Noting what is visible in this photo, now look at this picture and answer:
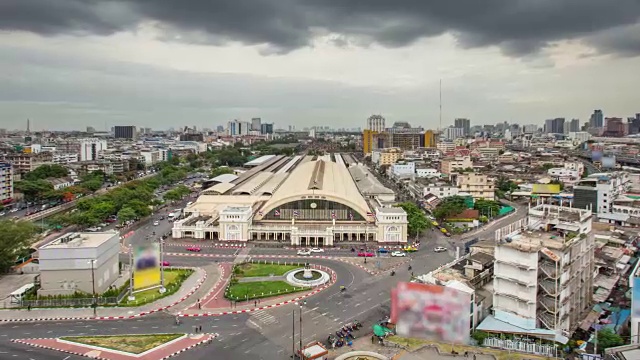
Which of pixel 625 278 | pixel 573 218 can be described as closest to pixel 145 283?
pixel 573 218

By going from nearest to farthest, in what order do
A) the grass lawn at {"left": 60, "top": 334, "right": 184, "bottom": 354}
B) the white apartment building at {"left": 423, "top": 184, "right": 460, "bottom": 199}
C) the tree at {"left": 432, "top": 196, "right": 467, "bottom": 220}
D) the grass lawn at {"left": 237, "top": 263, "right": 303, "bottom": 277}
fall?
the grass lawn at {"left": 60, "top": 334, "right": 184, "bottom": 354} < the grass lawn at {"left": 237, "top": 263, "right": 303, "bottom": 277} < the tree at {"left": 432, "top": 196, "right": 467, "bottom": 220} < the white apartment building at {"left": 423, "top": 184, "right": 460, "bottom": 199}

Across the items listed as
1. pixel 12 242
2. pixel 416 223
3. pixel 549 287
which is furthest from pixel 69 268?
pixel 416 223

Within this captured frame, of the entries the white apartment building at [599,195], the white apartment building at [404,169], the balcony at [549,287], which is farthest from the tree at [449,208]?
the white apartment building at [404,169]

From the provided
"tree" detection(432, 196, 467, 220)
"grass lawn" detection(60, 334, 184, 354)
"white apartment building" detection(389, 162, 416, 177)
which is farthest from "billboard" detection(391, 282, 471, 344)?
"white apartment building" detection(389, 162, 416, 177)

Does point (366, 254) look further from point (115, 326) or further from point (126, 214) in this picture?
point (126, 214)

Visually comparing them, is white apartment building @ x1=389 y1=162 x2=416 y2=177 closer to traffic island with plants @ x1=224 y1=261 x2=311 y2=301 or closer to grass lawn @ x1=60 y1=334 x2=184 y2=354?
traffic island with plants @ x1=224 y1=261 x2=311 y2=301

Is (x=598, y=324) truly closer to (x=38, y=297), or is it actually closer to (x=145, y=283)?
(x=145, y=283)
